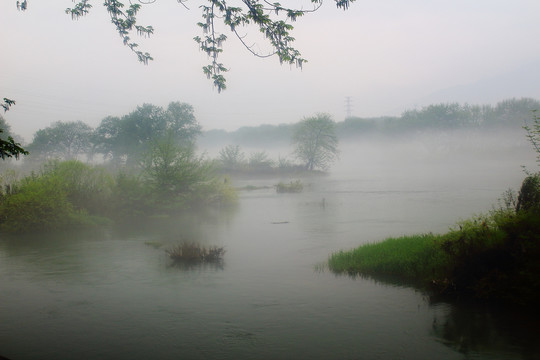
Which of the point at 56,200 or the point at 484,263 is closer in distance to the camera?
the point at 484,263

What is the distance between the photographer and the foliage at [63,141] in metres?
59.8

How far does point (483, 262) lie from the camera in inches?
370

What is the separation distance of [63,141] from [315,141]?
129 ft

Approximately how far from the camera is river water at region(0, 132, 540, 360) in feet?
24.9

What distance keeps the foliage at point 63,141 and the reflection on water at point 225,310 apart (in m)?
45.4

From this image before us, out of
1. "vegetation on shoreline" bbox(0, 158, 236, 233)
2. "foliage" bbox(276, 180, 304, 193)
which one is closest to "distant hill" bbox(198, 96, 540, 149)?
"foliage" bbox(276, 180, 304, 193)

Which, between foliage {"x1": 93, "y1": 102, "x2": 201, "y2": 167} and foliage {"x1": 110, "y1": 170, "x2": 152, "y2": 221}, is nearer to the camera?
foliage {"x1": 110, "y1": 170, "x2": 152, "y2": 221}

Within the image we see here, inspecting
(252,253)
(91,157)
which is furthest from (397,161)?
(252,253)

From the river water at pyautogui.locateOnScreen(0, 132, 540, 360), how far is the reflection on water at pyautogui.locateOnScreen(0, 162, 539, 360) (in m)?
0.03

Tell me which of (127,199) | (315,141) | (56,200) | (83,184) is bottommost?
(127,199)

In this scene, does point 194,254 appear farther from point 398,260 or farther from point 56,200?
point 56,200

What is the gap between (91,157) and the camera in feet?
203

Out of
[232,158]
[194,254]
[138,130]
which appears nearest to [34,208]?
[194,254]

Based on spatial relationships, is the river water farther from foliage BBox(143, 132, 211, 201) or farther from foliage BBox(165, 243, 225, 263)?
foliage BBox(143, 132, 211, 201)
